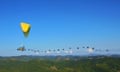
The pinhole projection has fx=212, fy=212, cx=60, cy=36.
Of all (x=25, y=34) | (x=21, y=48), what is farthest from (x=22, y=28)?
(x=21, y=48)

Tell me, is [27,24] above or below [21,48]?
above

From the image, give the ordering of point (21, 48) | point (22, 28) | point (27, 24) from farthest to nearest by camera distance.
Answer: point (21, 48), point (22, 28), point (27, 24)

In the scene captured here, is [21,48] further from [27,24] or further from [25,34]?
[27,24]

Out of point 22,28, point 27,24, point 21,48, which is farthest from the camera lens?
point 21,48

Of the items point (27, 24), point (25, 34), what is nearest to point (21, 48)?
point (25, 34)

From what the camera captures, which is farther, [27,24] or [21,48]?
[21,48]

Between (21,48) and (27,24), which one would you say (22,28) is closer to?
(27,24)
